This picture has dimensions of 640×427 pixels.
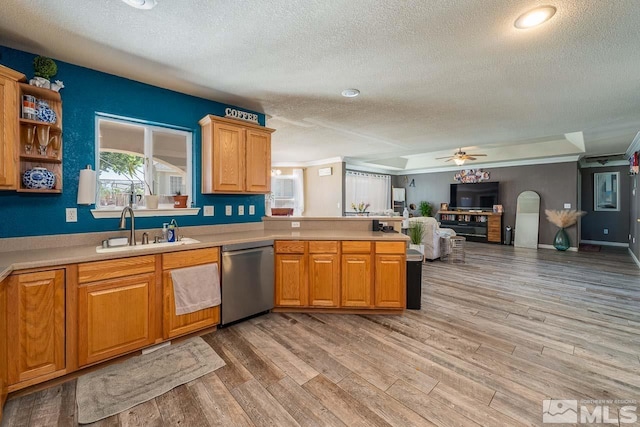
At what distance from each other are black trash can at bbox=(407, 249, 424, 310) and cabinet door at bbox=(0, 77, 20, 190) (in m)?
3.55

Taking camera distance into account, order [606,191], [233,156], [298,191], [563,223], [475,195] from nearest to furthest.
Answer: [233,156], [563,223], [606,191], [475,195], [298,191]

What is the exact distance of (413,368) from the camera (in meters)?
2.13

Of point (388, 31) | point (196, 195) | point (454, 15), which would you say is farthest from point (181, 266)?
point (454, 15)

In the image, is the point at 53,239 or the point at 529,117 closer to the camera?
the point at 53,239

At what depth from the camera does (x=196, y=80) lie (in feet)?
9.16

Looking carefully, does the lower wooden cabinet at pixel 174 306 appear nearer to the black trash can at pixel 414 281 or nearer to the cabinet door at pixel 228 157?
the cabinet door at pixel 228 157

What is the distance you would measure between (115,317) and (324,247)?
1.92 m

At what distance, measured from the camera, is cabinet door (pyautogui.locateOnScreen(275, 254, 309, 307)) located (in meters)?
3.12

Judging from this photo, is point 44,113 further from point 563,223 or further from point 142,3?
point 563,223

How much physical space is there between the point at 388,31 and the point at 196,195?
249 centimetres

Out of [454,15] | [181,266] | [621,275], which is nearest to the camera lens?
[454,15]

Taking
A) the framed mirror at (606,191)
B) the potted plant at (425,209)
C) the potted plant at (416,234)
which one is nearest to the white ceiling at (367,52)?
the potted plant at (416,234)

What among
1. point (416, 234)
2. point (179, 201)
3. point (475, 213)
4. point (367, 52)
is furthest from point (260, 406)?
point (475, 213)

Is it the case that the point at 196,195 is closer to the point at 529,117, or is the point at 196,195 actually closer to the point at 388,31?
the point at 388,31
